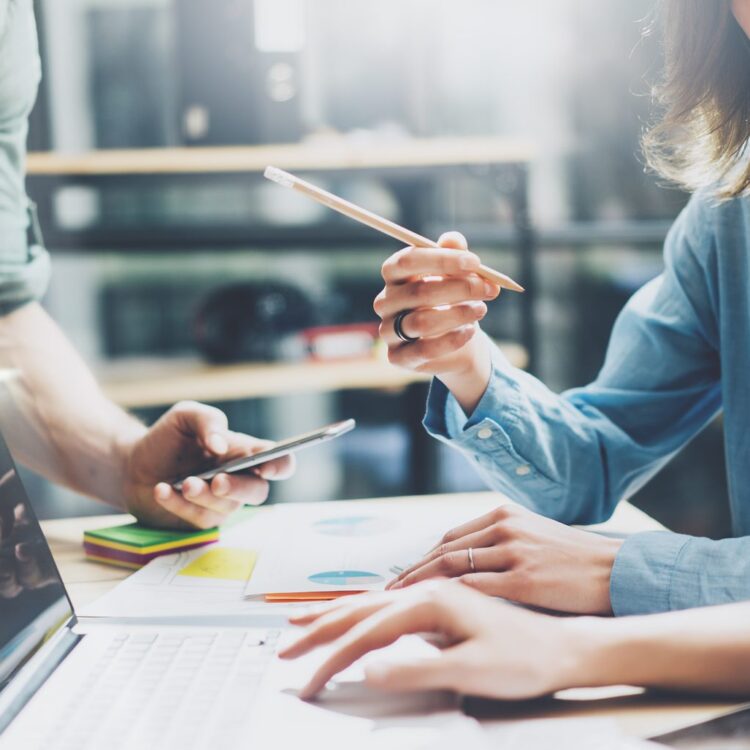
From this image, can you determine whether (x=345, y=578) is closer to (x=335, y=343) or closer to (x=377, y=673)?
(x=377, y=673)

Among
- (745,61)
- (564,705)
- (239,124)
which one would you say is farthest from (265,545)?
(239,124)

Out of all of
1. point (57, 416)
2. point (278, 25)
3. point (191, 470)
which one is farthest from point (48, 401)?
point (278, 25)

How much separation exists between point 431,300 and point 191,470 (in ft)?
1.03

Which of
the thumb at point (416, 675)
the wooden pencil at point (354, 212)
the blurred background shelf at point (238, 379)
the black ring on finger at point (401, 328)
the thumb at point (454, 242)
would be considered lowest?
the blurred background shelf at point (238, 379)

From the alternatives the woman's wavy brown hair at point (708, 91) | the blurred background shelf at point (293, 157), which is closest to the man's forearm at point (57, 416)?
the woman's wavy brown hair at point (708, 91)

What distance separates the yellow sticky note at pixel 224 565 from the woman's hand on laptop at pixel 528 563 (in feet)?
0.45

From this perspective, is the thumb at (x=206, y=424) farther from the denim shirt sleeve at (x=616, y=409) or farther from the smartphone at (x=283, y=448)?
the denim shirt sleeve at (x=616, y=409)

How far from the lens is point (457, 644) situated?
0.48 m

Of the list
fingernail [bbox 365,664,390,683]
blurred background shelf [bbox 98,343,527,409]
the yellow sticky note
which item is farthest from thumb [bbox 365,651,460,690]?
blurred background shelf [bbox 98,343,527,409]

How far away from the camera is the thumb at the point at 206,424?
2.70 ft

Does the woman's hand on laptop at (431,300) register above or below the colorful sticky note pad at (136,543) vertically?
above

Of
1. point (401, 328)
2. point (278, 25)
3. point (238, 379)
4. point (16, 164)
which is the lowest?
point (238, 379)

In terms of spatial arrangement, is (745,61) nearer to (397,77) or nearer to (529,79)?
(397,77)

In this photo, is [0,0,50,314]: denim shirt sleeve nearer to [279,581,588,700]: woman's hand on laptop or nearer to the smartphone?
the smartphone
